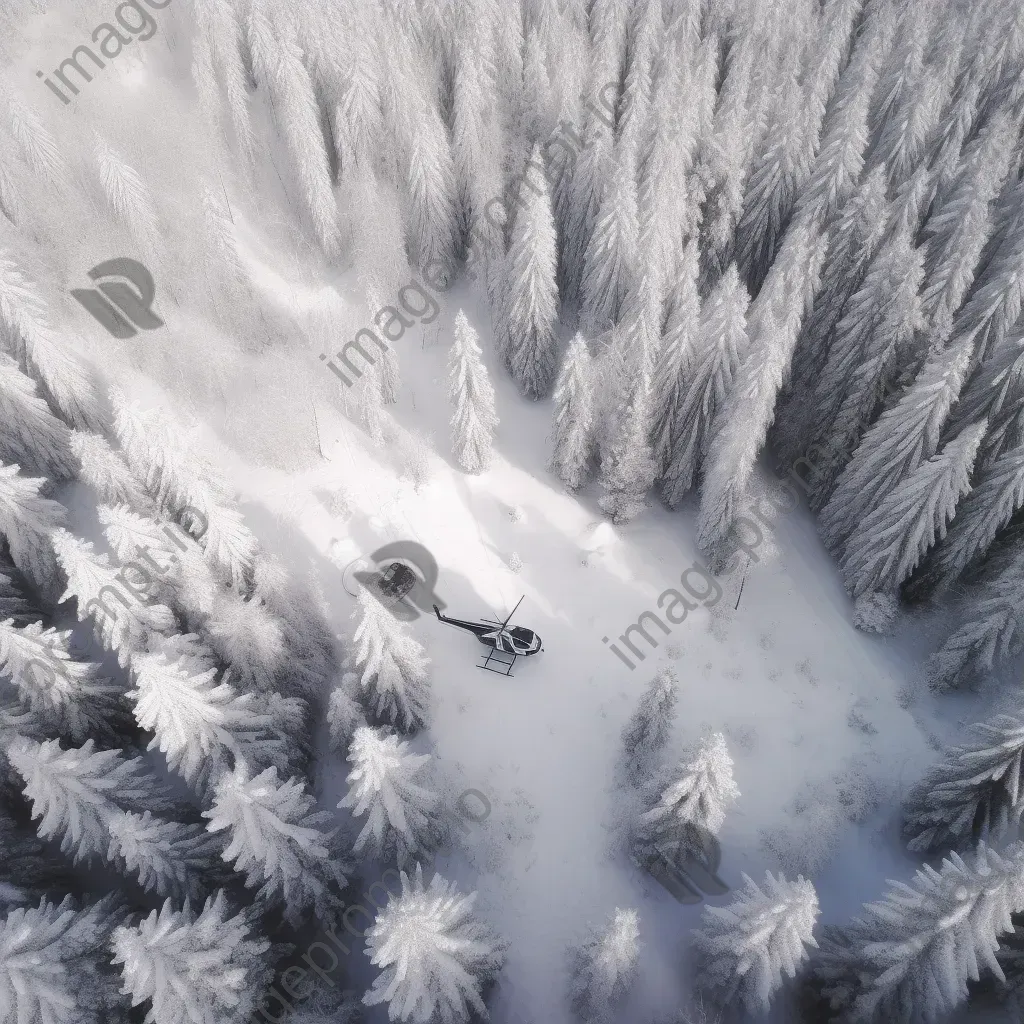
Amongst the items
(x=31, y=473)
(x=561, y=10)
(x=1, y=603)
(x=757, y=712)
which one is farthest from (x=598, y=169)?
(x=1, y=603)

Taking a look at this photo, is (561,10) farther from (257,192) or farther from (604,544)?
(604,544)

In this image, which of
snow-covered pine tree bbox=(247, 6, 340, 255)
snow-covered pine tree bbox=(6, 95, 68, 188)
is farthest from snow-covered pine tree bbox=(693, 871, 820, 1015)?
snow-covered pine tree bbox=(6, 95, 68, 188)

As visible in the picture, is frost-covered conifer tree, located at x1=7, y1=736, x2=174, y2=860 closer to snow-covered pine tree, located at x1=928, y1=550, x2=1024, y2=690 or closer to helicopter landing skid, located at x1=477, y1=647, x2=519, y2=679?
helicopter landing skid, located at x1=477, y1=647, x2=519, y2=679

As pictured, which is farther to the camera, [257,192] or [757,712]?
[257,192]

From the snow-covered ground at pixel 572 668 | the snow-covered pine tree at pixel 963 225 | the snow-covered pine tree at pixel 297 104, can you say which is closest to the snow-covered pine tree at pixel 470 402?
the snow-covered ground at pixel 572 668

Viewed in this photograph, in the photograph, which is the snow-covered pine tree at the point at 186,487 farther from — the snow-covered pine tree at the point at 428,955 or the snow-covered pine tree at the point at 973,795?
the snow-covered pine tree at the point at 973,795

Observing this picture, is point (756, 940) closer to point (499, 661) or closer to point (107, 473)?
point (499, 661)
